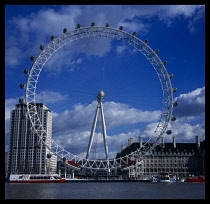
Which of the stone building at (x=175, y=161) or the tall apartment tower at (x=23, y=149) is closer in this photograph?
the stone building at (x=175, y=161)

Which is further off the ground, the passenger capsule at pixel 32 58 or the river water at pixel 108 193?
the passenger capsule at pixel 32 58

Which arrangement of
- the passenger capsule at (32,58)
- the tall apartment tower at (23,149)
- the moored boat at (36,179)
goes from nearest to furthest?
the passenger capsule at (32,58) → the moored boat at (36,179) → the tall apartment tower at (23,149)

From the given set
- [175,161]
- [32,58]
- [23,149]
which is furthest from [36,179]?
[23,149]

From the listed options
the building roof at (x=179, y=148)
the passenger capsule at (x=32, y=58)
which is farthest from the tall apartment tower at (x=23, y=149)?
the passenger capsule at (x=32, y=58)

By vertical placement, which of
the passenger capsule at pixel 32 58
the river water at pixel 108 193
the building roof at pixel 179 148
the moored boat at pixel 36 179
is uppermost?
the passenger capsule at pixel 32 58

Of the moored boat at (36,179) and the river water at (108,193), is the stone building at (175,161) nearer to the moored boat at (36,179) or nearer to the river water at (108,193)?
the moored boat at (36,179)

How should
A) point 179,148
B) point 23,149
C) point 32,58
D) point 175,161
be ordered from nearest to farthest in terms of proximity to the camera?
point 32,58 < point 175,161 < point 179,148 < point 23,149

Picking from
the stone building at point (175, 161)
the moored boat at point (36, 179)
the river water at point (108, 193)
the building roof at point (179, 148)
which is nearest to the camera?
the river water at point (108, 193)

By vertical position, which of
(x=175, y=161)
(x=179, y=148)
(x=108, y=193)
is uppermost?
(x=179, y=148)

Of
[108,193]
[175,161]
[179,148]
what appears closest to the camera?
[108,193]

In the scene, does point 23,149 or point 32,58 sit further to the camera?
point 23,149

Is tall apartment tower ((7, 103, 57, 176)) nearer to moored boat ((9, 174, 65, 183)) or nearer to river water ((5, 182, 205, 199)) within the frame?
moored boat ((9, 174, 65, 183))

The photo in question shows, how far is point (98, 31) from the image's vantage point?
6109 centimetres

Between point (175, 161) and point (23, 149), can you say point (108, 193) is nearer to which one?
point (175, 161)
